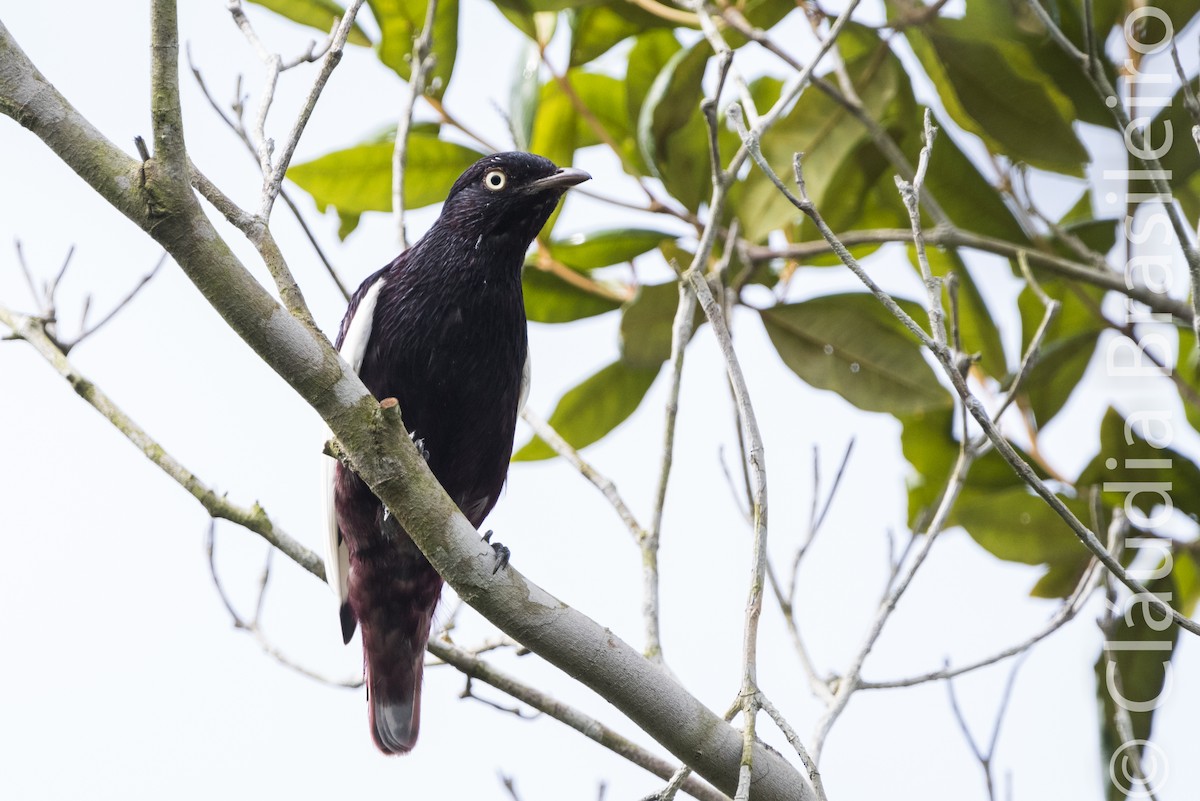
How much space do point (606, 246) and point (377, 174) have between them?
2.53 ft

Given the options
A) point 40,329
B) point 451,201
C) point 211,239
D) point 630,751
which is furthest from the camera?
point 451,201

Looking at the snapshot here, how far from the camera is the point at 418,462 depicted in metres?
2.27

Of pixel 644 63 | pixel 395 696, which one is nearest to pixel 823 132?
pixel 644 63

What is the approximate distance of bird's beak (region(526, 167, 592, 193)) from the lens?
3.57m

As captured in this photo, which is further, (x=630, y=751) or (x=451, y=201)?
(x=451, y=201)

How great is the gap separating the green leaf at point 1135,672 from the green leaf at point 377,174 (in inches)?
Answer: 96.5

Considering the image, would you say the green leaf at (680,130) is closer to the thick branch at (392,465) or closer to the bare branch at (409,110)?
the bare branch at (409,110)

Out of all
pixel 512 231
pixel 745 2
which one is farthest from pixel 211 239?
pixel 745 2

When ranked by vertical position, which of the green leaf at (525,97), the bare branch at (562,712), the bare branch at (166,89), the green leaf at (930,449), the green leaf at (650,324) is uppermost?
the green leaf at (525,97)

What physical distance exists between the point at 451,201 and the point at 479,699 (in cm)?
159

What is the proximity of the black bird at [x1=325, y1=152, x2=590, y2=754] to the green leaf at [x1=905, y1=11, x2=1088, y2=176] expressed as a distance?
3.68ft

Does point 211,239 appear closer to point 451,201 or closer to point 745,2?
point 451,201

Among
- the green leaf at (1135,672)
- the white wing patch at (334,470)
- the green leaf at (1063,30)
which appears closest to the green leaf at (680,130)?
the green leaf at (1063,30)

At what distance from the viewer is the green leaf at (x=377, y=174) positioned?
12.5ft
